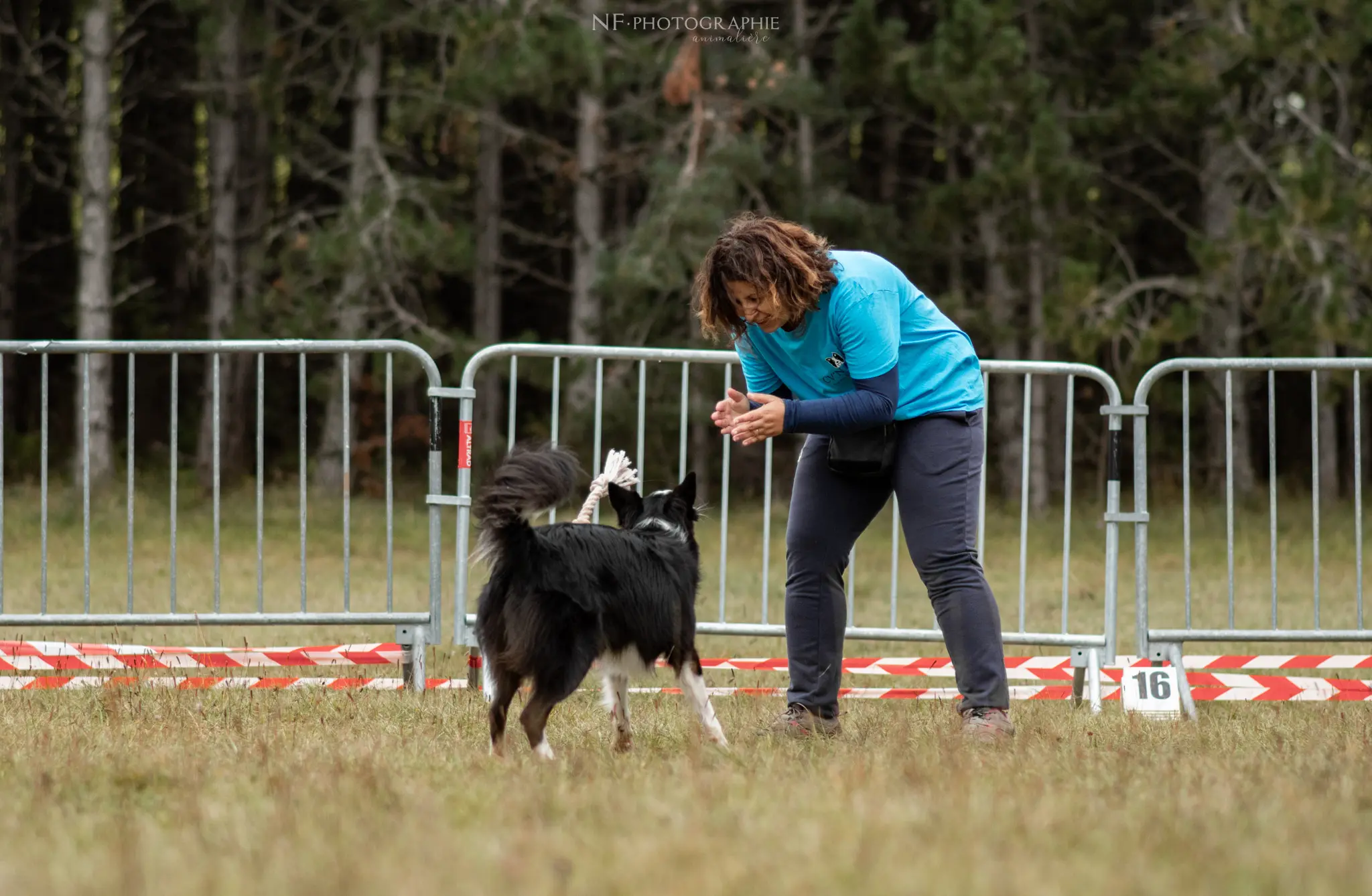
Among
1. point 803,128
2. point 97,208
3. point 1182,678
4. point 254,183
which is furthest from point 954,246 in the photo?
point 1182,678

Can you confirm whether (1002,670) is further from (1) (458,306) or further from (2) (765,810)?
(1) (458,306)

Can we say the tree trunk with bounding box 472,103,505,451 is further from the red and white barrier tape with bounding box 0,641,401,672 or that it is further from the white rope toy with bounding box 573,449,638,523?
the white rope toy with bounding box 573,449,638,523

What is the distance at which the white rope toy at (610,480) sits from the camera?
5457 mm

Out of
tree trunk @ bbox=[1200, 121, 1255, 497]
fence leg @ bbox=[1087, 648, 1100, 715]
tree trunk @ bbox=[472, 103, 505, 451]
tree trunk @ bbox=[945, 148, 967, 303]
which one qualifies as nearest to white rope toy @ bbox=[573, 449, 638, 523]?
fence leg @ bbox=[1087, 648, 1100, 715]

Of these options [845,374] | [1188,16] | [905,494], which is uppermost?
[1188,16]

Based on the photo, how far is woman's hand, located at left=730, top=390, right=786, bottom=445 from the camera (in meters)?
4.66

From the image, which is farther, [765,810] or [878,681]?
[878,681]

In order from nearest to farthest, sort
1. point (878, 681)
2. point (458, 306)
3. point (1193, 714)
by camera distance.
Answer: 1. point (1193, 714)
2. point (878, 681)
3. point (458, 306)

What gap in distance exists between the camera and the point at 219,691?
6.08m

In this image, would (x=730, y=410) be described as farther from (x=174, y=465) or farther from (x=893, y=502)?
(x=174, y=465)

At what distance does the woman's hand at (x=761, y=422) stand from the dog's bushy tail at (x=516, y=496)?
1.85 ft

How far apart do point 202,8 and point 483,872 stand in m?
17.3

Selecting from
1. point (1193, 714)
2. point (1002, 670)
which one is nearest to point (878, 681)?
point (1193, 714)

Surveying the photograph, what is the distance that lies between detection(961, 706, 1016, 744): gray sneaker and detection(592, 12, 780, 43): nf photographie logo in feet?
40.5
